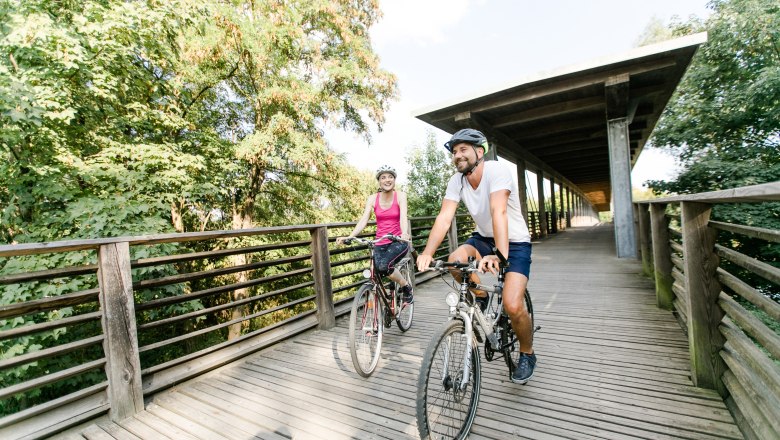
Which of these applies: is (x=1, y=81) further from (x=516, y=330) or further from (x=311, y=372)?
(x=516, y=330)

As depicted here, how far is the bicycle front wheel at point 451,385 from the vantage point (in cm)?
184

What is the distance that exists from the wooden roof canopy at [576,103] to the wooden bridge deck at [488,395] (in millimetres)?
4723

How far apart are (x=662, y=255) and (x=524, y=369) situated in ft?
8.13

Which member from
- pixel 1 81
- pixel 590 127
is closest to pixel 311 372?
pixel 1 81

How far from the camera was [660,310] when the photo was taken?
3816 mm

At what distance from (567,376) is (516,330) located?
73 centimetres

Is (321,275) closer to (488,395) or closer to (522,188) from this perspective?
(488,395)

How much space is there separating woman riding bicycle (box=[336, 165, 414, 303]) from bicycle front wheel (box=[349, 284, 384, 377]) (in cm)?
34

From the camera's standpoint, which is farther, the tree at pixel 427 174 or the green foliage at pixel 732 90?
the tree at pixel 427 174

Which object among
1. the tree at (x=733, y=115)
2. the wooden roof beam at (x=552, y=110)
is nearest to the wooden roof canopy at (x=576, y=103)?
the wooden roof beam at (x=552, y=110)

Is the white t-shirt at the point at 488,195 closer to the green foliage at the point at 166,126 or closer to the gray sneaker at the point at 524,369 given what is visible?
the gray sneaker at the point at 524,369

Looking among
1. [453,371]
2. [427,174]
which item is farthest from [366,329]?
[427,174]

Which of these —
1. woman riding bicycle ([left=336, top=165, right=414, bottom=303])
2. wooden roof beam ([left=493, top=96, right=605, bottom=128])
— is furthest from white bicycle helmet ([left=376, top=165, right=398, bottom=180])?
wooden roof beam ([left=493, top=96, right=605, bottom=128])

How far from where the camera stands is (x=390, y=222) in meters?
3.63
